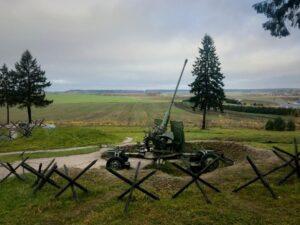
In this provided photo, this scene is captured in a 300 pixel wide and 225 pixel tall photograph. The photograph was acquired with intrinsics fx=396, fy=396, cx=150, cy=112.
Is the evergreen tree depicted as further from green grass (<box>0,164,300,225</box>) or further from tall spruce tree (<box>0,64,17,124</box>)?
tall spruce tree (<box>0,64,17,124</box>)

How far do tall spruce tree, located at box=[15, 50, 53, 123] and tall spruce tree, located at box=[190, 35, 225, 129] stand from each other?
22206 millimetres

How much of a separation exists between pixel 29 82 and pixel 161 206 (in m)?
47.1

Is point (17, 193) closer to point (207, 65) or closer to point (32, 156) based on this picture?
point (32, 156)

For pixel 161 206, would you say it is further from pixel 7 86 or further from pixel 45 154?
pixel 7 86

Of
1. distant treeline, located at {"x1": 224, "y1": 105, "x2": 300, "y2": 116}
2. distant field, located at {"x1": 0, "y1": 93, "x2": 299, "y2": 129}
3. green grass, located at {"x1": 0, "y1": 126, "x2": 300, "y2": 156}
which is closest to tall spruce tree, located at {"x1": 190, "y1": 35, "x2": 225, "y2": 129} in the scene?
distant field, located at {"x1": 0, "y1": 93, "x2": 299, "y2": 129}

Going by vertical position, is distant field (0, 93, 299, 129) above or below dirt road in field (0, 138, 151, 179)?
below

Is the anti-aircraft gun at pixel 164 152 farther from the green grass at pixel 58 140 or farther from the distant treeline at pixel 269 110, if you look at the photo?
the distant treeline at pixel 269 110

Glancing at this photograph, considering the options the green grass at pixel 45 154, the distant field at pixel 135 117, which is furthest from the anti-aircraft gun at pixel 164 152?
the distant field at pixel 135 117

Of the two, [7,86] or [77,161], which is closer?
[77,161]

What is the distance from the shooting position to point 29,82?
188 ft

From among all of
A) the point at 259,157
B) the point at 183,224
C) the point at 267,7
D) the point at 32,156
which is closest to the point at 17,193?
the point at 183,224

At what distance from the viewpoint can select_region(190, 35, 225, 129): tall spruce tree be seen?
53.2m

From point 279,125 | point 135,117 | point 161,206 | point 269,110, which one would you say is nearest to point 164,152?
point 161,206

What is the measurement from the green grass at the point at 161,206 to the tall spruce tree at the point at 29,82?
134 ft
